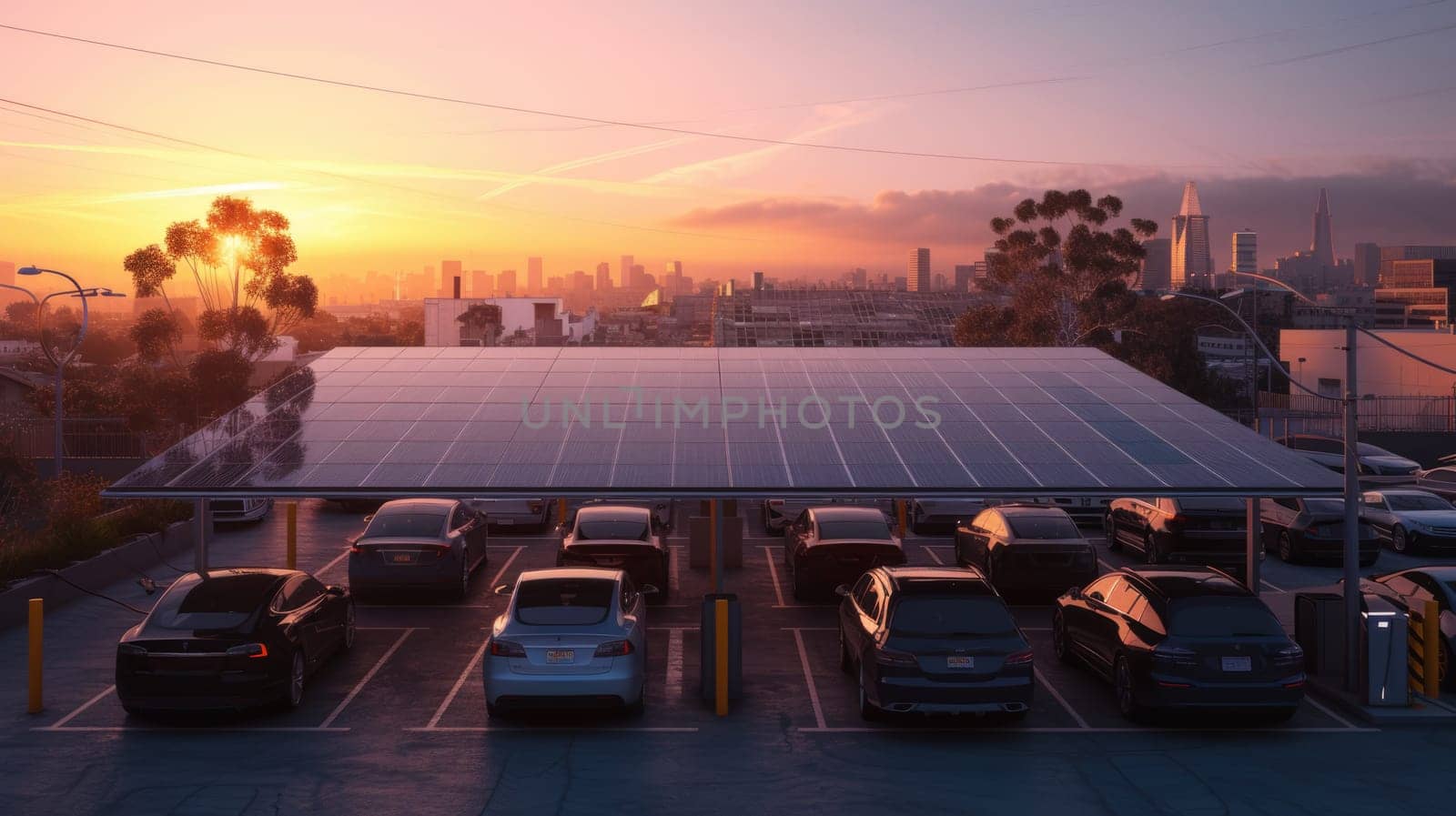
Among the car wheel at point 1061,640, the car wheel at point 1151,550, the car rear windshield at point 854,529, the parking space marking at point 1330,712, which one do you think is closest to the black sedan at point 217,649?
the car rear windshield at point 854,529

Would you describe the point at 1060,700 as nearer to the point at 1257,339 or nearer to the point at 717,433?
the point at 717,433

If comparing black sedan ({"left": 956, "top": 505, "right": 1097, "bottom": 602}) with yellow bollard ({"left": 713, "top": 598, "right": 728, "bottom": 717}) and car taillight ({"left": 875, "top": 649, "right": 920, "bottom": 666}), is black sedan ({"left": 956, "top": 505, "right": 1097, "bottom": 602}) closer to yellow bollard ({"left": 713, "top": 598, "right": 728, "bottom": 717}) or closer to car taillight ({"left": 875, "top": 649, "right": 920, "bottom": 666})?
yellow bollard ({"left": 713, "top": 598, "right": 728, "bottom": 717})

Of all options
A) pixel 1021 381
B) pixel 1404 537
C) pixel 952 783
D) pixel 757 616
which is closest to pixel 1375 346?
pixel 1404 537

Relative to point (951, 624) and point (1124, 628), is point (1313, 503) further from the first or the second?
point (951, 624)

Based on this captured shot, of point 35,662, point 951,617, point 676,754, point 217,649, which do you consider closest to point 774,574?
point 951,617

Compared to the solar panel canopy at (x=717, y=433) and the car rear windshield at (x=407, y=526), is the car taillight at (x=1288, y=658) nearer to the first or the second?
the solar panel canopy at (x=717, y=433)

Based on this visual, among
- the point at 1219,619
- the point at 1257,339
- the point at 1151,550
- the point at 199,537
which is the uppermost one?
A: the point at 1257,339

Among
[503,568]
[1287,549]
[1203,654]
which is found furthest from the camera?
[1287,549]
